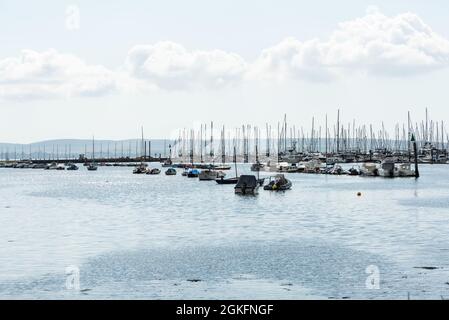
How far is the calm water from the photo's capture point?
34969 mm

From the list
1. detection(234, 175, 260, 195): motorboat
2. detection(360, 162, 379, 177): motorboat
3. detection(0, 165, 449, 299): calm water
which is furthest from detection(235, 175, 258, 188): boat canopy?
detection(360, 162, 379, 177): motorboat

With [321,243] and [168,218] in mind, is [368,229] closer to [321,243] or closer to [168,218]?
[321,243]

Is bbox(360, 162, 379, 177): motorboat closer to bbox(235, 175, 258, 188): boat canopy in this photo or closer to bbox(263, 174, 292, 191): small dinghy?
bbox(263, 174, 292, 191): small dinghy

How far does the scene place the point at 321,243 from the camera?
53.3 metres

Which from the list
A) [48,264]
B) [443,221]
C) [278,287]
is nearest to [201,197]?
[443,221]

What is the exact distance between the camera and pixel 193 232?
205ft

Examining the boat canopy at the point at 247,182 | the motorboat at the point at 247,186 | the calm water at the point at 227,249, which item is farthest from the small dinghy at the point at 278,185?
the calm water at the point at 227,249

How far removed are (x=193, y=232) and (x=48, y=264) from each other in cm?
2081

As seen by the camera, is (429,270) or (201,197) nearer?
(429,270)

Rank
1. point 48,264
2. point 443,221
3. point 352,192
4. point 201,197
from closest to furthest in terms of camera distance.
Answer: point 48,264 < point 443,221 < point 201,197 < point 352,192

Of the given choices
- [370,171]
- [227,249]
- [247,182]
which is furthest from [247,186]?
[370,171]

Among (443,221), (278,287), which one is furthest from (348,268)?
(443,221)
